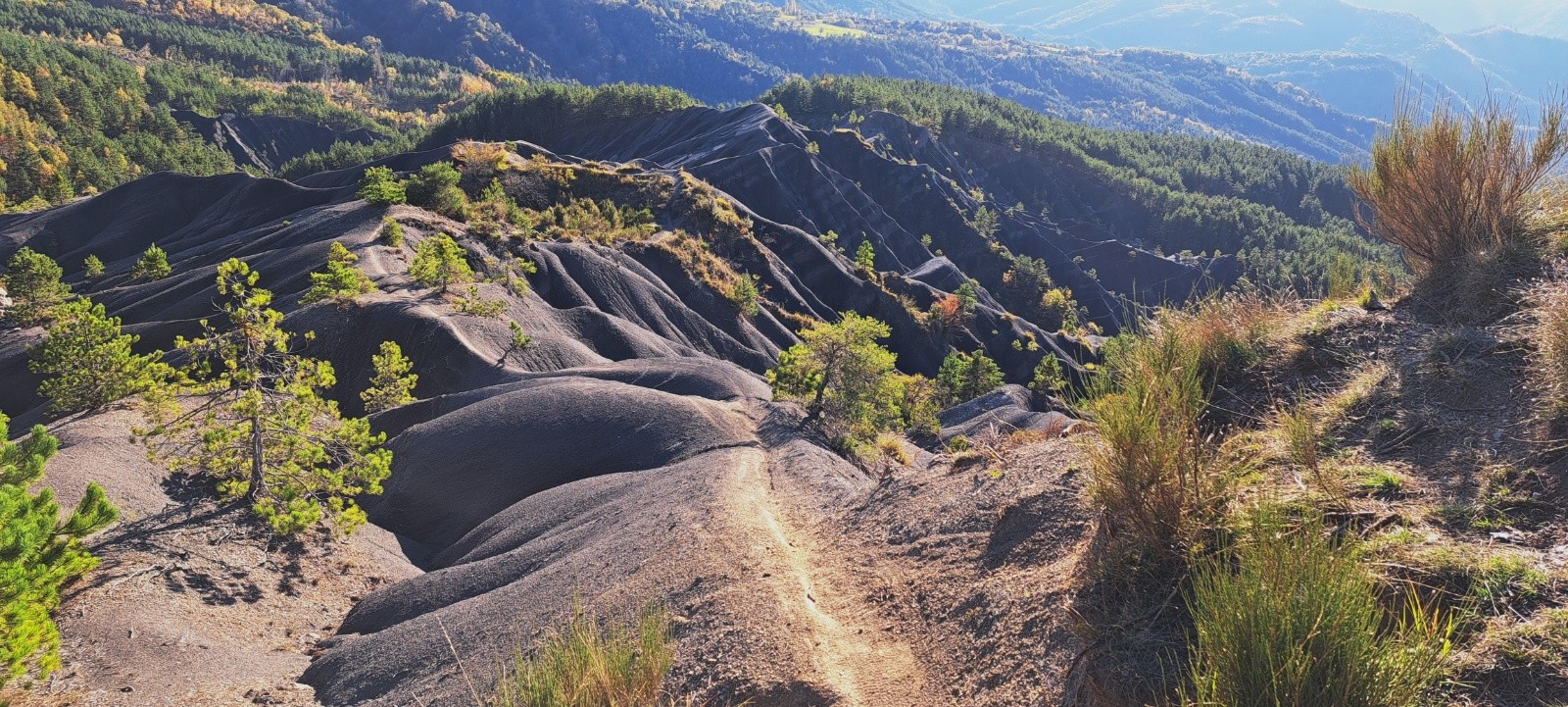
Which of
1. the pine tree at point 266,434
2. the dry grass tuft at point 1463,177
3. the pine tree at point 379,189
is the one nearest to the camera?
the dry grass tuft at point 1463,177

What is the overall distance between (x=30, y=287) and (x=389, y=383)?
20.1m

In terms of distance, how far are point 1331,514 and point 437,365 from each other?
1080 inches

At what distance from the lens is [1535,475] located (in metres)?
5.45

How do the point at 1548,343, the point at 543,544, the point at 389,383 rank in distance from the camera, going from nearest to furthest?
the point at 1548,343, the point at 543,544, the point at 389,383

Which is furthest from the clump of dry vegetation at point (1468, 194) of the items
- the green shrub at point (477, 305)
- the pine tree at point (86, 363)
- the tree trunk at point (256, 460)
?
the green shrub at point (477, 305)

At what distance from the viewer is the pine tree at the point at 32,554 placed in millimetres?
8453

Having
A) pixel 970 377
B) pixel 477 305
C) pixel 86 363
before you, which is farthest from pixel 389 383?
pixel 970 377

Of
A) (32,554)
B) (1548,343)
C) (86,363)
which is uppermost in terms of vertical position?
(1548,343)

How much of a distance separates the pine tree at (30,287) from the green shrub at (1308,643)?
138 feet

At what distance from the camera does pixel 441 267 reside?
3120 centimetres

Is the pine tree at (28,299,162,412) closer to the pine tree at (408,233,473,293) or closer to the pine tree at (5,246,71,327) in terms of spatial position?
the pine tree at (408,233,473,293)

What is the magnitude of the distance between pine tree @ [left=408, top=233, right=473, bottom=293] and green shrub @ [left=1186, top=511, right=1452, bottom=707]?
31.8 meters

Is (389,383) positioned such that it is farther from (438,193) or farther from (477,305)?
(438,193)

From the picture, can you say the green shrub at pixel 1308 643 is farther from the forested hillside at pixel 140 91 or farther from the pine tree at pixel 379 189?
the forested hillside at pixel 140 91
